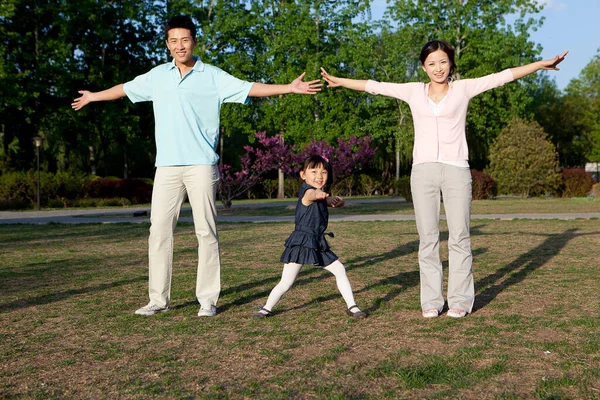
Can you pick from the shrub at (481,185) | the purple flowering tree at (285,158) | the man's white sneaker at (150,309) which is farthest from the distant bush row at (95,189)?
the man's white sneaker at (150,309)

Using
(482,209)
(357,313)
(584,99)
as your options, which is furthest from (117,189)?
(584,99)

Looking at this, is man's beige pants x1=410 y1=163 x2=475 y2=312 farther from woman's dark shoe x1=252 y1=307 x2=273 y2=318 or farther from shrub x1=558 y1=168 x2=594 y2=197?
shrub x1=558 y1=168 x2=594 y2=197

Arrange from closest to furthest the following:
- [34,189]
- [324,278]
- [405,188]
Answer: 1. [324,278]
2. [405,188]
3. [34,189]

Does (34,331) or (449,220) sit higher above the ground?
(449,220)

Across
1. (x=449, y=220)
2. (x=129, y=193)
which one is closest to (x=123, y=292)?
(x=449, y=220)

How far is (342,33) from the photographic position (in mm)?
42125

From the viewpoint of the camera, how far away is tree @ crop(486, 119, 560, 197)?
101ft

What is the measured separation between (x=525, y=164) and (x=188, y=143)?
2766 centimetres

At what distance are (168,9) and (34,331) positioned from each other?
1543 inches

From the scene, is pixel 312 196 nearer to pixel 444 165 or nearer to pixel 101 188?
pixel 444 165

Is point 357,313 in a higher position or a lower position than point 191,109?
lower

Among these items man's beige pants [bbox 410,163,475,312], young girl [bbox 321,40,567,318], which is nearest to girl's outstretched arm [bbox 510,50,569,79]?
young girl [bbox 321,40,567,318]

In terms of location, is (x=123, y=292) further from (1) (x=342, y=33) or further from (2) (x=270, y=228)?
(1) (x=342, y=33)

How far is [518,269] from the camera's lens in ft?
25.7
